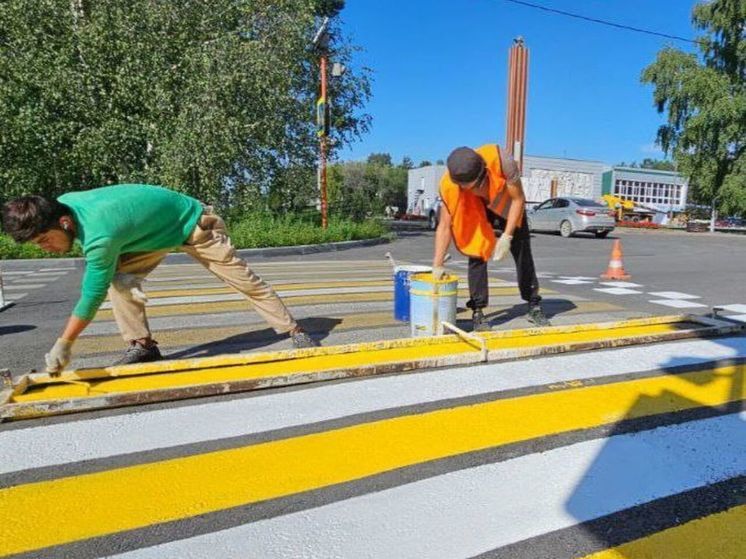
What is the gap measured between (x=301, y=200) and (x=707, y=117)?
24.8m

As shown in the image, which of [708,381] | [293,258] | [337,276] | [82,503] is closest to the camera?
[82,503]

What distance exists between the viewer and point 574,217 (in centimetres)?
2098

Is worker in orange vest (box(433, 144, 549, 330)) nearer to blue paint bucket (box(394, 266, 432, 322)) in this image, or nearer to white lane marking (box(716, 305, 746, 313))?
blue paint bucket (box(394, 266, 432, 322))

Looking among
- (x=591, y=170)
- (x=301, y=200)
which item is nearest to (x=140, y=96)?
(x=301, y=200)

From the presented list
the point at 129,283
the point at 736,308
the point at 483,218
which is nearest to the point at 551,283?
the point at 736,308

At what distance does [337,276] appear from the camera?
862 centimetres

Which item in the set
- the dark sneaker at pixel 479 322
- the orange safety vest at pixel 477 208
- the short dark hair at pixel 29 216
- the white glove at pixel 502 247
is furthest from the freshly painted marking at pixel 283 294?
the short dark hair at pixel 29 216

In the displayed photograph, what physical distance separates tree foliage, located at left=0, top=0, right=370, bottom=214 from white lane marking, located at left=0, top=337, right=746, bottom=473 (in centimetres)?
1212

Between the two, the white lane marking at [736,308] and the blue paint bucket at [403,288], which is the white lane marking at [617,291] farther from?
the blue paint bucket at [403,288]

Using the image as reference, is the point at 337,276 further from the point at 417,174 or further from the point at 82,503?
the point at 417,174

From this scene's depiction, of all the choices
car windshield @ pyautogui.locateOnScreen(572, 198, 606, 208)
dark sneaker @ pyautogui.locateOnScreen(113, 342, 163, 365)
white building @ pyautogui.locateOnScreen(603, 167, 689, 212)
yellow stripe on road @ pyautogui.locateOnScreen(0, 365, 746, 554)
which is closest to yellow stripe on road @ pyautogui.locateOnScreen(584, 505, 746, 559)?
→ yellow stripe on road @ pyautogui.locateOnScreen(0, 365, 746, 554)

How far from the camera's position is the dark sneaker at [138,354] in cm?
376

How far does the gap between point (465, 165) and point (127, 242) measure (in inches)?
96.7

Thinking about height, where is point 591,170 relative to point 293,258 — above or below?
above
